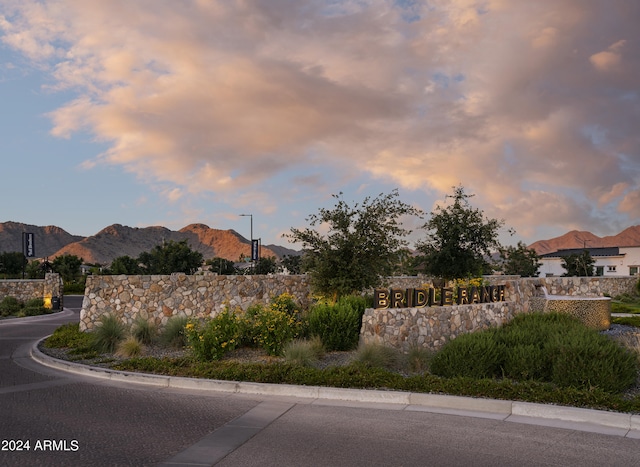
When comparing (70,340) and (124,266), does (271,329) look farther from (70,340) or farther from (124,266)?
(124,266)

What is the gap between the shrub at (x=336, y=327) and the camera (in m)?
16.2

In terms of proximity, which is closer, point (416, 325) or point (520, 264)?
point (416, 325)

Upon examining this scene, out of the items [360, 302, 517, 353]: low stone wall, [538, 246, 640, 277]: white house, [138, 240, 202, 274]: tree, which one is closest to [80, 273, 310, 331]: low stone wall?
[360, 302, 517, 353]: low stone wall

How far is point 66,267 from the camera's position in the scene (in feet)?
228

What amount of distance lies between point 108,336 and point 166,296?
503cm

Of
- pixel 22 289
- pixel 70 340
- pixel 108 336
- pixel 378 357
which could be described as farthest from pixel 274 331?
pixel 22 289

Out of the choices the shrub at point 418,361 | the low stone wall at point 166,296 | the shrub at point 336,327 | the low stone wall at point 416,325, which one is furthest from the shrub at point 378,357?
the low stone wall at point 166,296

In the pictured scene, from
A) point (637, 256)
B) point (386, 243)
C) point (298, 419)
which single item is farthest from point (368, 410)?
point (637, 256)

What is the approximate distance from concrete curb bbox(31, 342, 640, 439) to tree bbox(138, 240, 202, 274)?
193 ft

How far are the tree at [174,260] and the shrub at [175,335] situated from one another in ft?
174

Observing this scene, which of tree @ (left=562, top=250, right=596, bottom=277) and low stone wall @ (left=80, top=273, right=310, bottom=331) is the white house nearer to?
tree @ (left=562, top=250, right=596, bottom=277)

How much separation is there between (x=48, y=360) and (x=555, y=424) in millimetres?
13052

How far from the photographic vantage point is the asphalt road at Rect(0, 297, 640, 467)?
714 cm

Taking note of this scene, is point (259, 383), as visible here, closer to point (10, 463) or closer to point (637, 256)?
point (10, 463)
